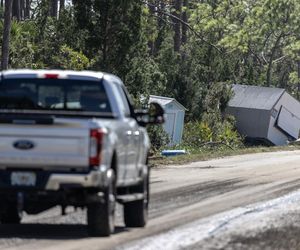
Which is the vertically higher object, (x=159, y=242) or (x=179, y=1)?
(x=159, y=242)

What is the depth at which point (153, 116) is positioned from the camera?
480 inches

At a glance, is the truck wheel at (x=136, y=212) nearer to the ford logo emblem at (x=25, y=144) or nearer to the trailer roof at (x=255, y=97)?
the ford logo emblem at (x=25, y=144)

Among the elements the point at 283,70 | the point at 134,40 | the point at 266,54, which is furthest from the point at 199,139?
the point at 283,70

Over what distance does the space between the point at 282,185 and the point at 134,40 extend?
973cm

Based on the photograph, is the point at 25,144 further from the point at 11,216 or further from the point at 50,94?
the point at 11,216

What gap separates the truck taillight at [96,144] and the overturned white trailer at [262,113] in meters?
42.7

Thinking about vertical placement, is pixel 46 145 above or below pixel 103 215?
above

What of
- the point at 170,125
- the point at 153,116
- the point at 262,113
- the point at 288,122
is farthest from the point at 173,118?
the point at 153,116

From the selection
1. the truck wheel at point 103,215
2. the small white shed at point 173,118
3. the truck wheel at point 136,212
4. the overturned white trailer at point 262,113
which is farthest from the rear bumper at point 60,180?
the overturned white trailer at point 262,113

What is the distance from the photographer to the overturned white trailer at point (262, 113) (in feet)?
174

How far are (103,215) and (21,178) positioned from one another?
108cm

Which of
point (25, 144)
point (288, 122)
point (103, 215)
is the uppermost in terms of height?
point (25, 144)

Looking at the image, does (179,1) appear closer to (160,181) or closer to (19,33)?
(19,33)

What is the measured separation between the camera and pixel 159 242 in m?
10.7
